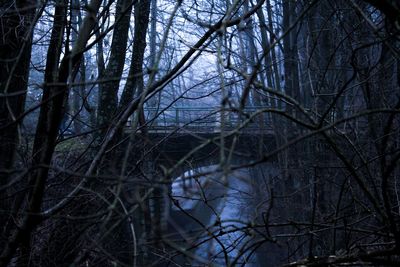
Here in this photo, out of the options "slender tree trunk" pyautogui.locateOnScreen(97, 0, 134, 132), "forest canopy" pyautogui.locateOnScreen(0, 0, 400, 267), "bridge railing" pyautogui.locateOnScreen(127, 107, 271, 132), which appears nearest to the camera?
"forest canopy" pyautogui.locateOnScreen(0, 0, 400, 267)

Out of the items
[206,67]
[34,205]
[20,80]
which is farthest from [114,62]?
[206,67]

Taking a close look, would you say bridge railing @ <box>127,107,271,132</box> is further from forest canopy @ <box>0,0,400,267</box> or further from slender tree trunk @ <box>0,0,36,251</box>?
slender tree trunk @ <box>0,0,36,251</box>

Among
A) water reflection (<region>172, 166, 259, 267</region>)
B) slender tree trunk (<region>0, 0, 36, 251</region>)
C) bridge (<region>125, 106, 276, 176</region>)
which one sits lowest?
water reflection (<region>172, 166, 259, 267</region>)

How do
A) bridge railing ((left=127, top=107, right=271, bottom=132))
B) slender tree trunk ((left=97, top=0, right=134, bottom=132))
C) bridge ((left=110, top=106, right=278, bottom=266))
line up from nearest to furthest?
1. bridge ((left=110, top=106, right=278, bottom=266))
2. bridge railing ((left=127, top=107, right=271, bottom=132))
3. slender tree trunk ((left=97, top=0, right=134, bottom=132))

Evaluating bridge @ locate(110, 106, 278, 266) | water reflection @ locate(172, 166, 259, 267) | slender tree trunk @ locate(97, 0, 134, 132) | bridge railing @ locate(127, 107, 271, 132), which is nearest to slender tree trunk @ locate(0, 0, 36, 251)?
bridge @ locate(110, 106, 278, 266)

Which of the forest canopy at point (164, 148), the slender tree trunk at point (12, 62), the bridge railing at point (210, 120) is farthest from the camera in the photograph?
the slender tree trunk at point (12, 62)

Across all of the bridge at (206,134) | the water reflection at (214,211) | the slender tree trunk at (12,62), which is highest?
the slender tree trunk at (12,62)

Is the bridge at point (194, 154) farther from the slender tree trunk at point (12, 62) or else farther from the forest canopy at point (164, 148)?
the slender tree trunk at point (12, 62)

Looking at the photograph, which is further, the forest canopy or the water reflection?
the forest canopy

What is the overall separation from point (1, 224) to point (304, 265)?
7.36ft

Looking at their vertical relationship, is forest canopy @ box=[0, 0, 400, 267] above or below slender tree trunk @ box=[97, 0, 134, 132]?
below

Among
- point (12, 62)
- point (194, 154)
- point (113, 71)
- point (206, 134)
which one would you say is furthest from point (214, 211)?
point (113, 71)

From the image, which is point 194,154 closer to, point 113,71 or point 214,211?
Answer: point 214,211

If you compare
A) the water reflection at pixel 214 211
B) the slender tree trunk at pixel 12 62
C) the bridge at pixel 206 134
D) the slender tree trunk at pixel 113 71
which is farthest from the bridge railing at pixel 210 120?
the slender tree trunk at pixel 12 62
